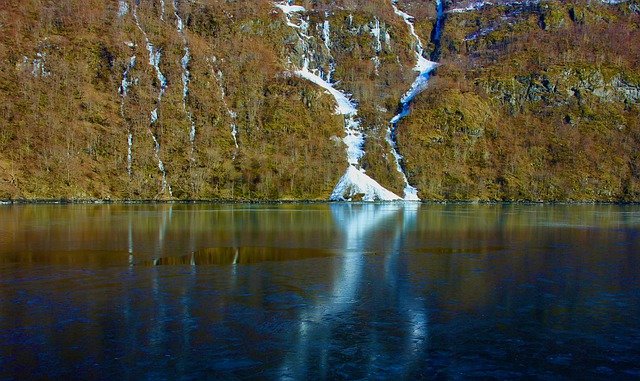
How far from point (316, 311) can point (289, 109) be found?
123 metres

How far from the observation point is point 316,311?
16.0 m

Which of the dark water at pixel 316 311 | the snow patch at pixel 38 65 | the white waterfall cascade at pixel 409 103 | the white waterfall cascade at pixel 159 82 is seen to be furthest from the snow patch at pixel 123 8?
the dark water at pixel 316 311

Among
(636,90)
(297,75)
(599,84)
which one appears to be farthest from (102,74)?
(636,90)

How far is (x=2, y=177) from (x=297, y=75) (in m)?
85.6

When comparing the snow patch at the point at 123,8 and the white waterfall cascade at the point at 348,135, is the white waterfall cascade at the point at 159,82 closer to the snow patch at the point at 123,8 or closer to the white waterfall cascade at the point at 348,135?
the snow patch at the point at 123,8

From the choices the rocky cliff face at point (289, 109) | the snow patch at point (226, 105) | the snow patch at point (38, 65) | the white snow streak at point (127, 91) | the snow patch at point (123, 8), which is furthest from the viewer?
the snow patch at point (123, 8)

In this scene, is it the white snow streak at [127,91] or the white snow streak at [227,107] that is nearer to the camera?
the white snow streak at [127,91]

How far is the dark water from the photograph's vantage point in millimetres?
11445

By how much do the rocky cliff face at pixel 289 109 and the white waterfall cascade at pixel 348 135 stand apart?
23.4 inches

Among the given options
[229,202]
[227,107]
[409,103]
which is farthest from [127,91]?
[409,103]

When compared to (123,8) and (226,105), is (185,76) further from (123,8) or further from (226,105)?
(123,8)

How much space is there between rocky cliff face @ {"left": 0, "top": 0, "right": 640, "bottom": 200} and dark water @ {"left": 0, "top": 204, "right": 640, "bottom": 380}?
266 feet

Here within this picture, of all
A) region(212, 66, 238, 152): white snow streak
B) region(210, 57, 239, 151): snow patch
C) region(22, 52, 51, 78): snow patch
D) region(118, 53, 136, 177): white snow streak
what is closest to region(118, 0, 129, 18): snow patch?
region(118, 53, 136, 177): white snow streak

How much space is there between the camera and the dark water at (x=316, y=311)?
11445mm
